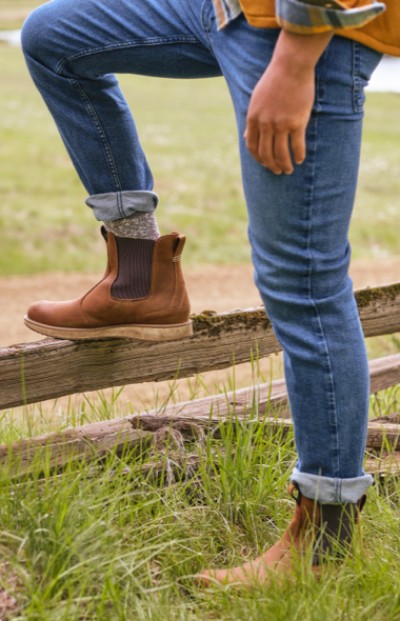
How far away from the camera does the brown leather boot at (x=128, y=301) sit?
A: 254 cm

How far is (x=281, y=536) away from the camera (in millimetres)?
2225

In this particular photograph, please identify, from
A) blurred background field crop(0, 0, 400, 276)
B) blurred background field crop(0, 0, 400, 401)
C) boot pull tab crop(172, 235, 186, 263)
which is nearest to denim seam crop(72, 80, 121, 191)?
boot pull tab crop(172, 235, 186, 263)

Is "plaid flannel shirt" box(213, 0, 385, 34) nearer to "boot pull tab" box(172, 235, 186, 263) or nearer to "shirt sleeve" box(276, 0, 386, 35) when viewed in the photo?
"shirt sleeve" box(276, 0, 386, 35)

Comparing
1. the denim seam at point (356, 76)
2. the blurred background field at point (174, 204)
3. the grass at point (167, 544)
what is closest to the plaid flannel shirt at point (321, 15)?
the denim seam at point (356, 76)

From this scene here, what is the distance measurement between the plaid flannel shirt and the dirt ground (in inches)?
261

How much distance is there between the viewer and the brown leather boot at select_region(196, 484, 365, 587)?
2.01m

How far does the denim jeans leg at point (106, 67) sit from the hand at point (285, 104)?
43 cm

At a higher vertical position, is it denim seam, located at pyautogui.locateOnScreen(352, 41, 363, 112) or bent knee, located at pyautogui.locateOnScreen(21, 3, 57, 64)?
bent knee, located at pyautogui.locateOnScreen(21, 3, 57, 64)

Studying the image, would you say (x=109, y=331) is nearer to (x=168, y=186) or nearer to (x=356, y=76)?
(x=356, y=76)

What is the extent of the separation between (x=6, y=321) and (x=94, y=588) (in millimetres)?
6707

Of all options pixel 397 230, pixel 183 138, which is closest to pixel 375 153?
pixel 183 138

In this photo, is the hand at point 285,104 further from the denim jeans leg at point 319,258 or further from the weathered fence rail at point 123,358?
the weathered fence rail at point 123,358

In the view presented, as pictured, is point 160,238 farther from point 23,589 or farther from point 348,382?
point 23,589

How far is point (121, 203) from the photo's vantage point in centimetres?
247
